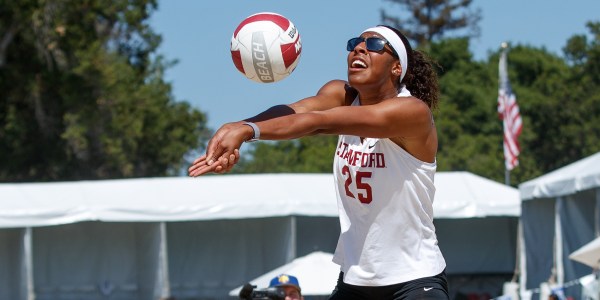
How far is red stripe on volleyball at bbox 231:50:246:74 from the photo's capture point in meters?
5.04

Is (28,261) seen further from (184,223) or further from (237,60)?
(237,60)

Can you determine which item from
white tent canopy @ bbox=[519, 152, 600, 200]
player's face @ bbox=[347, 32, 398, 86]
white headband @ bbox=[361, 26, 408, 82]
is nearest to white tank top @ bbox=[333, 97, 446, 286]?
player's face @ bbox=[347, 32, 398, 86]

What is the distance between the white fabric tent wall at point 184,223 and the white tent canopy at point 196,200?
0.05 ft

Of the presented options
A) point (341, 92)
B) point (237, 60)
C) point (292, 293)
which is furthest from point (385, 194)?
point (292, 293)

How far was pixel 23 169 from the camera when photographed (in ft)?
127

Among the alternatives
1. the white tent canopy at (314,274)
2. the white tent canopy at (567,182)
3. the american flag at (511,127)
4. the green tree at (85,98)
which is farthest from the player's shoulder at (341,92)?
the green tree at (85,98)

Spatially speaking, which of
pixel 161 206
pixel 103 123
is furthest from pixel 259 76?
pixel 103 123

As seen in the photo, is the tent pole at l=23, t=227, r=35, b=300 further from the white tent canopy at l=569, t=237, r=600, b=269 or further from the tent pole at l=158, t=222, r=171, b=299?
the white tent canopy at l=569, t=237, r=600, b=269

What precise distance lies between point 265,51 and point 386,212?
2.88ft

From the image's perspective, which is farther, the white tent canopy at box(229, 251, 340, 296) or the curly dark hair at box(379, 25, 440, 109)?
the white tent canopy at box(229, 251, 340, 296)

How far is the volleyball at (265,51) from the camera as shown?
197 inches

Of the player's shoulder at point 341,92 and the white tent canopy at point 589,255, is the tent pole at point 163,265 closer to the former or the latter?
the white tent canopy at point 589,255

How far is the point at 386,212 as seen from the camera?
4.83 meters

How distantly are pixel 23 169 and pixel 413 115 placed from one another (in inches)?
1394
